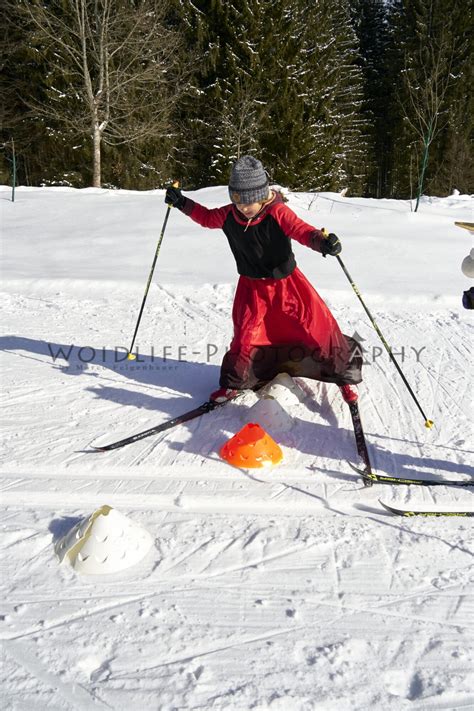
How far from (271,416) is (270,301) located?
802 mm

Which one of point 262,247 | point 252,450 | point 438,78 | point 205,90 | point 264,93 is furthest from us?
point 438,78

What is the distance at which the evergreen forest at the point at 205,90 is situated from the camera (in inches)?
704

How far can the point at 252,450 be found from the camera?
3.37 metres

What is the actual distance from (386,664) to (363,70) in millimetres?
31676

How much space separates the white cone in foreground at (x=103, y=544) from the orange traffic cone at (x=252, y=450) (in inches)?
33.8

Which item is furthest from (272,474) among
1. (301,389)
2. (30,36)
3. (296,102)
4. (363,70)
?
(363,70)

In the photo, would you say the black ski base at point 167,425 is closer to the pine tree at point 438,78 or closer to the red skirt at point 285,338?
the red skirt at point 285,338

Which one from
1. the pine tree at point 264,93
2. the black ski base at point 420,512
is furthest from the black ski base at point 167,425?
the pine tree at point 264,93

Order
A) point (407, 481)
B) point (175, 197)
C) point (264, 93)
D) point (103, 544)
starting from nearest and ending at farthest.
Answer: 1. point (103, 544)
2. point (407, 481)
3. point (175, 197)
4. point (264, 93)

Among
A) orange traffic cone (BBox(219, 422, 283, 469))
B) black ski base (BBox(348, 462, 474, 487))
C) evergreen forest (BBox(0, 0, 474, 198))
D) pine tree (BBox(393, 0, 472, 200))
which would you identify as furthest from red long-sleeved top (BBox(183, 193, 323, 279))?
pine tree (BBox(393, 0, 472, 200))

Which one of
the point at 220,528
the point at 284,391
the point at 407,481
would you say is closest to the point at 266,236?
the point at 284,391

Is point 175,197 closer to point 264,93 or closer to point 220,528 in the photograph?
point 220,528

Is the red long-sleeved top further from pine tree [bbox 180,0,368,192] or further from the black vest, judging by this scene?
pine tree [bbox 180,0,368,192]

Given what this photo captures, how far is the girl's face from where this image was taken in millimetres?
3580
